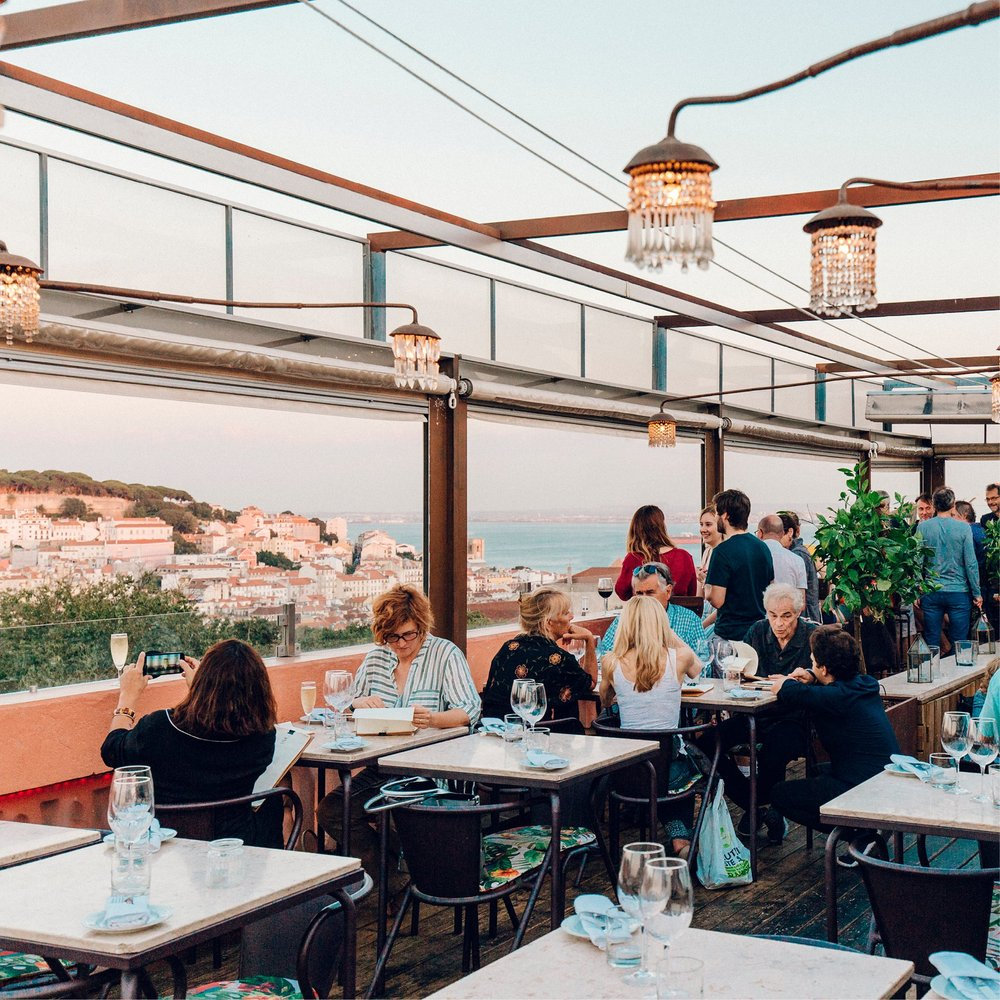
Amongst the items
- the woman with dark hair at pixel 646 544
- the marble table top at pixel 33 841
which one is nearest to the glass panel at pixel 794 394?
the woman with dark hair at pixel 646 544

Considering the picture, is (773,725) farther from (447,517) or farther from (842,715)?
(447,517)

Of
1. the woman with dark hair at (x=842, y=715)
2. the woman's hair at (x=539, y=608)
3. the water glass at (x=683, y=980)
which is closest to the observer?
the water glass at (x=683, y=980)

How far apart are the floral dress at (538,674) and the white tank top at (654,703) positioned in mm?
250

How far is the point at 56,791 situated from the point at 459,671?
172cm

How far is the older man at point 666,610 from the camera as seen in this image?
232 inches

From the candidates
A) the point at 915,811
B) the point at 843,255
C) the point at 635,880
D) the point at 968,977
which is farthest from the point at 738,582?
the point at 635,880

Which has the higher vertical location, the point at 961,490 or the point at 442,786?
the point at 961,490

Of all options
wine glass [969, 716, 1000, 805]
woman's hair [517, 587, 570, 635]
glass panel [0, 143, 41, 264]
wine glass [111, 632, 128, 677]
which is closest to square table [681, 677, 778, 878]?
woman's hair [517, 587, 570, 635]

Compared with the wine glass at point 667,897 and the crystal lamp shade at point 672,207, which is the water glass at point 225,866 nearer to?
the wine glass at point 667,897


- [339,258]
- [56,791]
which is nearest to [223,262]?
[339,258]

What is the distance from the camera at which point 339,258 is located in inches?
258

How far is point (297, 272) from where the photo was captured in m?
6.24

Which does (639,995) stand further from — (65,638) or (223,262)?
(223,262)

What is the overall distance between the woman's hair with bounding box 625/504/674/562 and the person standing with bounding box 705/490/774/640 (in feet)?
1.76
